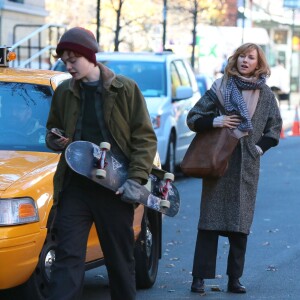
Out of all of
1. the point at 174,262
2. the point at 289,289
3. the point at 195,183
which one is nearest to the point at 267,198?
the point at 195,183

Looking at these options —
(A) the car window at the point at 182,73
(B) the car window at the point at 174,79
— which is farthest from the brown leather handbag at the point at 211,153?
(A) the car window at the point at 182,73

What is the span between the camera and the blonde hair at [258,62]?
7.57 metres

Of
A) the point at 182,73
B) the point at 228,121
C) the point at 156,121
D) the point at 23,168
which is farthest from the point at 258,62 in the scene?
the point at 182,73

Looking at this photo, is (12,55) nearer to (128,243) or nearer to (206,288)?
(206,288)

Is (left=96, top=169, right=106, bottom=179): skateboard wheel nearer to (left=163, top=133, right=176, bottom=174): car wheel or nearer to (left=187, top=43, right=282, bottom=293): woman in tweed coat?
(left=187, top=43, right=282, bottom=293): woman in tweed coat

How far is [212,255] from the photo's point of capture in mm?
7688

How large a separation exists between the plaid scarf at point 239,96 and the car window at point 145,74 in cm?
793

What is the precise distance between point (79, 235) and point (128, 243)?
0.91 ft

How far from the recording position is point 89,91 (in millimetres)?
5816

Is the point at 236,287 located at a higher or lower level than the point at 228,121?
lower

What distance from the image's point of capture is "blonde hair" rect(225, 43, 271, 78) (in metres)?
7.57

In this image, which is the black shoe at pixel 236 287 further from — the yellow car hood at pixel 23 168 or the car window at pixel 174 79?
the car window at pixel 174 79

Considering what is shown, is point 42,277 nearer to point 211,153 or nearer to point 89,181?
point 89,181

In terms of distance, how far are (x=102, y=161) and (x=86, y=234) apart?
0.46 m
